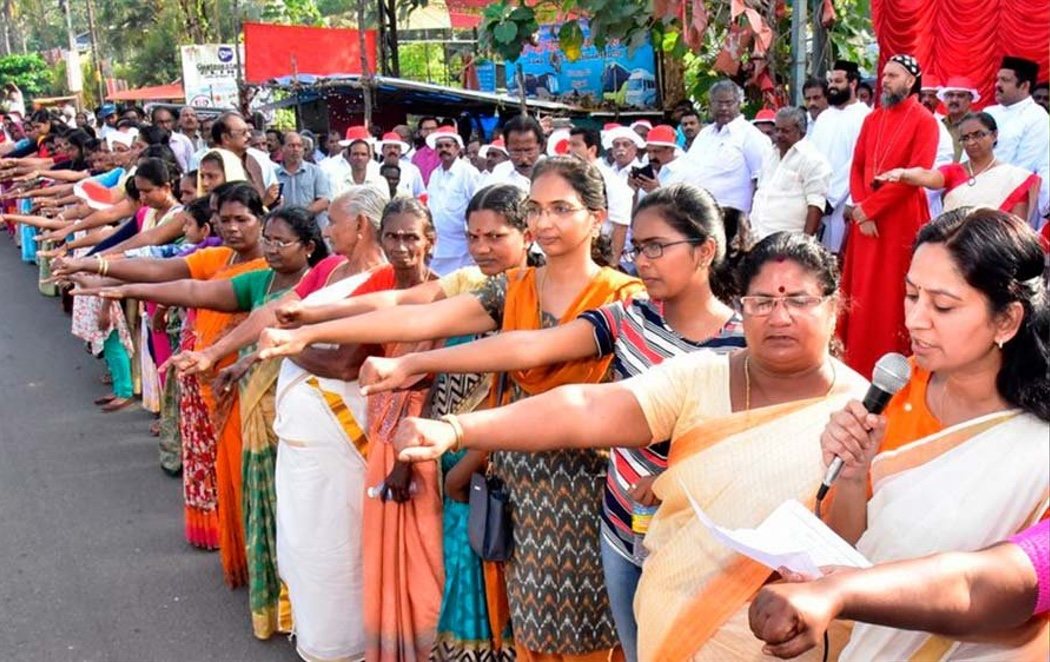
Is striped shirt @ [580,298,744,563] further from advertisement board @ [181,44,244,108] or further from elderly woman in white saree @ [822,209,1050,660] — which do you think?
advertisement board @ [181,44,244,108]

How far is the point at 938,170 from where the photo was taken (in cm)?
538

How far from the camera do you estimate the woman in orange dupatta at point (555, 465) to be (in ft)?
9.05

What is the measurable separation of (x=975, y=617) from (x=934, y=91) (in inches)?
387

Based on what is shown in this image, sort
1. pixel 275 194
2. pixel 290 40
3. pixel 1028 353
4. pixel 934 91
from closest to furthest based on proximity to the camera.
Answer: pixel 1028 353 → pixel 275 194 → pixel 934 91 → pixel 290 40

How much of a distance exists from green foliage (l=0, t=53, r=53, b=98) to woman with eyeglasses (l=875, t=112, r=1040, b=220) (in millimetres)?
44400

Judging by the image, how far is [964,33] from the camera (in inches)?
434

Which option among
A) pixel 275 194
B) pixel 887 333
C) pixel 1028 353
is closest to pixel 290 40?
pixel 275 194

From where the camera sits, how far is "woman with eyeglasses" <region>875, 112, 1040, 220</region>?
538 cm

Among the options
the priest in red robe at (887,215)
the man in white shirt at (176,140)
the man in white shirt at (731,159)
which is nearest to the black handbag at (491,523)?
the priest in red robe at (887,215)

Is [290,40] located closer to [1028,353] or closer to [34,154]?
[34,154]

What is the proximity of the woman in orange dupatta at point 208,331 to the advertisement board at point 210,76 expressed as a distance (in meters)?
20.9

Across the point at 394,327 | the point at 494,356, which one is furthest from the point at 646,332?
the point at 394,327

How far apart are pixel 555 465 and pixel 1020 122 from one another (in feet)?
18.7

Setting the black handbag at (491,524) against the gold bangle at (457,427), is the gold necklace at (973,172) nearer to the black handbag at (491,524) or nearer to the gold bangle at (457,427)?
the black handbag at (491,524)
